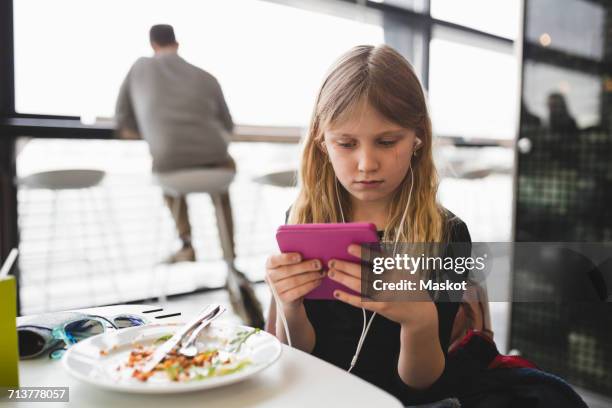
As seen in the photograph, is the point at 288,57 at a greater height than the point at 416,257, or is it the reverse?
the point at 288,57

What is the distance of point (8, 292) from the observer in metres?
0.69

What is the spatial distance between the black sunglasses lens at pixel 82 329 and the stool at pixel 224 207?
76.1 inches

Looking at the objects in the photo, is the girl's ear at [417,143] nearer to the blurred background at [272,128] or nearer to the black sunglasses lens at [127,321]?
the blurred background at [272,128]

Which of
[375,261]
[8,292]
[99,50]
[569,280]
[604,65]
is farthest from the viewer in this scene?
[99,50]

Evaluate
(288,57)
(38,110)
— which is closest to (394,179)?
(38,110)

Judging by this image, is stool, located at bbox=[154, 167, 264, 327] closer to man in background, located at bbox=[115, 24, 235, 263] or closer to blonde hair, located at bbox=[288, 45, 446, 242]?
man in background, located at bbox=[115, 24, 235, 263]

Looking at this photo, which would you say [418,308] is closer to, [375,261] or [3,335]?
[375,261]

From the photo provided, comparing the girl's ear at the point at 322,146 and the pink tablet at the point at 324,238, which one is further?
the girl's ear at the point at 322,146

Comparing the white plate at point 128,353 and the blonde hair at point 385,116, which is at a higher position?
the blonde hair at point 385,116

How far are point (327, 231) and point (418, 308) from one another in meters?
0.24

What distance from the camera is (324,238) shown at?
2.53ft

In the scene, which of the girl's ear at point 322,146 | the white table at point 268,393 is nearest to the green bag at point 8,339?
the white table at point 268,393

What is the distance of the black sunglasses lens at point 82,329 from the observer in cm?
84

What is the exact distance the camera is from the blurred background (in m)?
2.20
